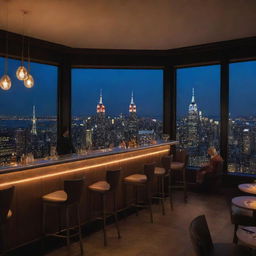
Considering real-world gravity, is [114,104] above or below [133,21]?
below

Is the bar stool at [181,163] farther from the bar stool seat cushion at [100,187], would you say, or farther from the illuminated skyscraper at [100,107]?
the illuminated skyscraper at [100,107]

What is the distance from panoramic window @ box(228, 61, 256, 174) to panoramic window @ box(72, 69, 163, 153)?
69.9 inches

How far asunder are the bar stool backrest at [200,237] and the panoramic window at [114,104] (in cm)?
477

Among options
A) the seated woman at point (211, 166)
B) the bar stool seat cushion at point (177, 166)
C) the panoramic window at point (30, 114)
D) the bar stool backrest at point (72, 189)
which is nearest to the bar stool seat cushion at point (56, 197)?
the bar stool backrest at point (72, 189)

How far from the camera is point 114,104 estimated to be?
8.10m

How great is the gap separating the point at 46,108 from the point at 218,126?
13.3ft

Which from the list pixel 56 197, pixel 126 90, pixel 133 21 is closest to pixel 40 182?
pixel 56 197

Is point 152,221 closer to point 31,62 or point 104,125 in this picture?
point 104,125

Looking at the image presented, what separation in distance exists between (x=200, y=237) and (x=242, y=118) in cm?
477

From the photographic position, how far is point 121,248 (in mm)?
4074

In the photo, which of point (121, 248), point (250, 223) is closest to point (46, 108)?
point (121, 248)

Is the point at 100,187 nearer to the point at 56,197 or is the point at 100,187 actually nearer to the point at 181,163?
the point at 56,197

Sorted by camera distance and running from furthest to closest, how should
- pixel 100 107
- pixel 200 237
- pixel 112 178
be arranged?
1. pixel 100 107
2. pixel 112 178
3. pixel 200 237

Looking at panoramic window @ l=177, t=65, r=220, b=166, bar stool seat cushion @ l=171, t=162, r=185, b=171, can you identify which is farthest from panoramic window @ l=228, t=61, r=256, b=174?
bar stool seat cushion @ l=171, t=162, r=185, b=171
